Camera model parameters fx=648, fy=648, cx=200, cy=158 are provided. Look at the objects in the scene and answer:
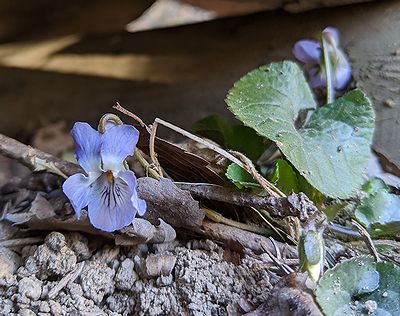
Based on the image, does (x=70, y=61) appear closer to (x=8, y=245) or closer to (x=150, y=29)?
(x=150, y=29)

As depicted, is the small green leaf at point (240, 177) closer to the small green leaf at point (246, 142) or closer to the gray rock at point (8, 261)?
the small green leaf at point (246, 142)

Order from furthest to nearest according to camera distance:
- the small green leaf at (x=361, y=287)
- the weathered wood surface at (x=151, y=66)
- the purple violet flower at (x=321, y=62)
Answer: the weathered wood surface at (x=151, y=66) < the purple violet flower at (x=321, y=62) < the small green leaf at (x=361, y=287)

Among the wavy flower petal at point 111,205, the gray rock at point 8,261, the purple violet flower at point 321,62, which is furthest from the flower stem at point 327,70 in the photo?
the gray rock at point 8,261

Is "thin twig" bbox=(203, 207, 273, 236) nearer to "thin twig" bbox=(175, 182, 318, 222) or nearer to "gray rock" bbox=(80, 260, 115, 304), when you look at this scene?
"thin twig" bbox=(175, 182, 318, 222)

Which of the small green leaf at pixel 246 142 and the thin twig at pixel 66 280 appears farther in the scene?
the small green leaf at pixel 246 142

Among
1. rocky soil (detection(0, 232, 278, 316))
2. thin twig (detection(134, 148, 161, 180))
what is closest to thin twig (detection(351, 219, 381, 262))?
rocky soil (detection(0, 232, 278, 316))
